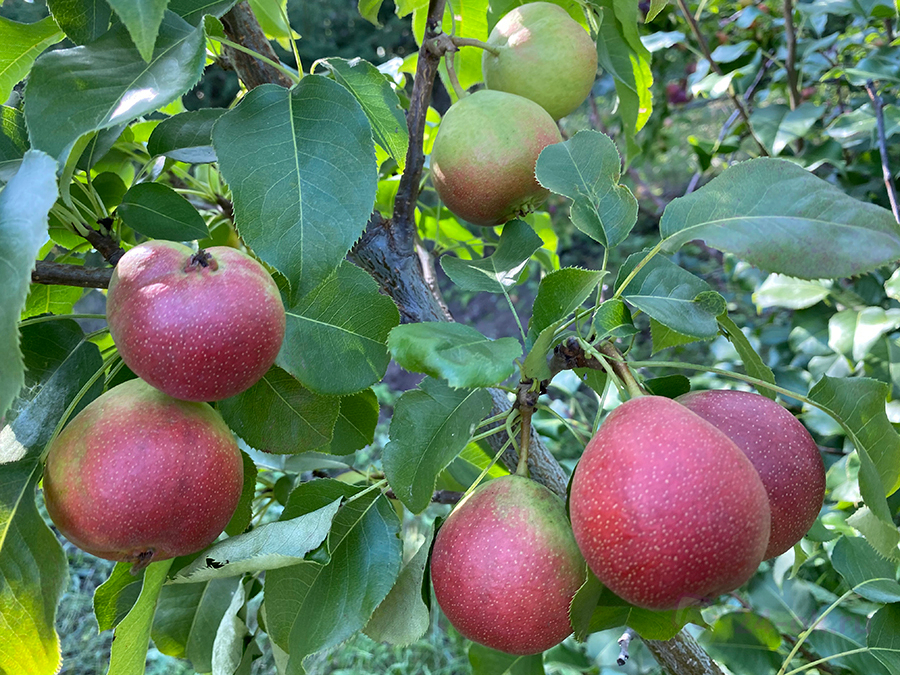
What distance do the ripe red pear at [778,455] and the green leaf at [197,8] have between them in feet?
1.59

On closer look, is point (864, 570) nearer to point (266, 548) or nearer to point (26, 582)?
point (266, 548)

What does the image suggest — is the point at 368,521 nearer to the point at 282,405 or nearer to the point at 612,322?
the point at 282,405

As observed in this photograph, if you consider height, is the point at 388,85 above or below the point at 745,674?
above

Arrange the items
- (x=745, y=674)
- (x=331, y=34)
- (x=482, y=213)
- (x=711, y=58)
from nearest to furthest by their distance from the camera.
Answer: (x=482, y=213), (x=745, y=674), (x=711, y=58), (x=331, y=34)

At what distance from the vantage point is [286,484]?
0.86 meters

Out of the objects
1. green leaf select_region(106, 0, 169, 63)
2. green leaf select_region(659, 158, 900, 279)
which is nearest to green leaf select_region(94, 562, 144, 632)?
green leaf select_region(106, 0, 169, 63)

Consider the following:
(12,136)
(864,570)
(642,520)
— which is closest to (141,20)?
(12,136)

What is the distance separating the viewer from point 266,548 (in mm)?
514

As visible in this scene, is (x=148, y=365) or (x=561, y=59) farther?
(x=561, y=59)

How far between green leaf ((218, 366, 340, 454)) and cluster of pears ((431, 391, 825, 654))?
0.47 ft

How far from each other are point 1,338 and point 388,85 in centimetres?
38

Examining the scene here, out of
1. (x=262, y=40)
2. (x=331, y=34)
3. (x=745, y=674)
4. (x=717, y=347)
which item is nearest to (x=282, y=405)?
(x=262, y=40)

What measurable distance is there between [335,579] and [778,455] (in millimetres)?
356

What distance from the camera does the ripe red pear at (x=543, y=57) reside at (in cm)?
74
